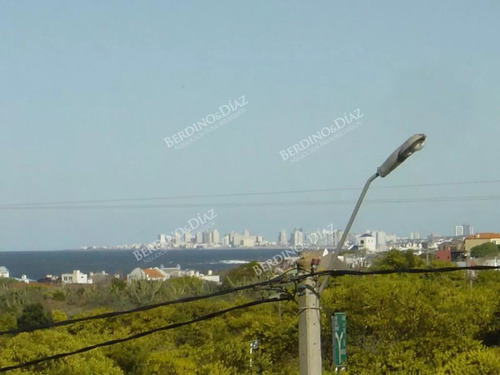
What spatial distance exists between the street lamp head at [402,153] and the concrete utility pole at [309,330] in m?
0.79

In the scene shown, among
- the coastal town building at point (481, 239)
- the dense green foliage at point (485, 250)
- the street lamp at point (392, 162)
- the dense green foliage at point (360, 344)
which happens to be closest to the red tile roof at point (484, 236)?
the coastal town building at point (481, 239)

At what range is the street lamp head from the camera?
461 centimetres

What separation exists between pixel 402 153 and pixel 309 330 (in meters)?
1.14

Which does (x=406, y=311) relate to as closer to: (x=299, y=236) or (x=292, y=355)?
(x=292, y=355)

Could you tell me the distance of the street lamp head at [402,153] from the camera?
4.61 meters

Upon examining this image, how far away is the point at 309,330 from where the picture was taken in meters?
4.86

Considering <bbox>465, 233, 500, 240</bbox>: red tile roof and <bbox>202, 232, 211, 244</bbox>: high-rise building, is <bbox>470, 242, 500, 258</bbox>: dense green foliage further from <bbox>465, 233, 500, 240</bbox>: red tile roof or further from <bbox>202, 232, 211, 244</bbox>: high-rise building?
<bbox>202, 232, 211, 244</bbox>: high-rise building

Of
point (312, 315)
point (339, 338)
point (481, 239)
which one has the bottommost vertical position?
point (481, 239)

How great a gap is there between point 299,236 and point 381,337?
4723 cm

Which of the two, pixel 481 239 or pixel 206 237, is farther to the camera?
pixel 206 237

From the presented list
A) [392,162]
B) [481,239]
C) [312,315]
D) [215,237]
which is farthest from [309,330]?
[215,237]

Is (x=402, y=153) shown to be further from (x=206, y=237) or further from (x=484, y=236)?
(x=206, y=237)

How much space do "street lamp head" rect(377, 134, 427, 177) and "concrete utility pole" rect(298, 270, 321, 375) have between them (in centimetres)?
79

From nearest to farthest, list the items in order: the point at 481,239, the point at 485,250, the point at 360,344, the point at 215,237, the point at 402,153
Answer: the point at 402,153, the point at 360,344, the point at 485,250, the point at 481,239, the point at 215,237
